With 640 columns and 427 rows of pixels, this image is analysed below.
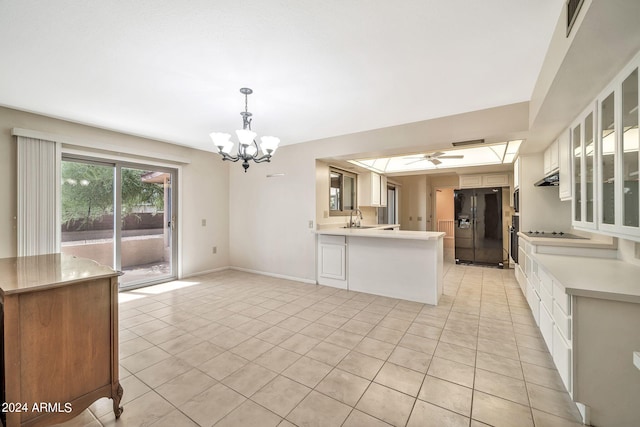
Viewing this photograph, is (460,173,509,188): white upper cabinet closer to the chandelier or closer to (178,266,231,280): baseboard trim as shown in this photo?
the chandelier

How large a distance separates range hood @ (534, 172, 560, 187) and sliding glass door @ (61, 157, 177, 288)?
5806 millimetres

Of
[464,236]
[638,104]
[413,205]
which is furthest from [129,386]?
[413,205]

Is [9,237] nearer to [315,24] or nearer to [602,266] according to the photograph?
[315,24]

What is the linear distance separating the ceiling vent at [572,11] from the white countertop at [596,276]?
58.3 inches

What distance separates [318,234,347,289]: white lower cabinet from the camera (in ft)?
14.2

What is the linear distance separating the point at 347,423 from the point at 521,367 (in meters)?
1.55

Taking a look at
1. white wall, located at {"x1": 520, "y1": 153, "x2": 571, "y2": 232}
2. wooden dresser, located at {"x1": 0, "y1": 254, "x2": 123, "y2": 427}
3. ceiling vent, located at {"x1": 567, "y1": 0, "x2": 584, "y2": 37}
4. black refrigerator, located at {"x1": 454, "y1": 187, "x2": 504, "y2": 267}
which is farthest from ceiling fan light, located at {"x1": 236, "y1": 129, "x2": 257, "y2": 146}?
black refrigerator, located at {"x1": 454, "y1": 187, "x2": 504, "y2": 267}

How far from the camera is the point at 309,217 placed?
15.3ft

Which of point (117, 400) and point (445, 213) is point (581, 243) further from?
point (445, 213)

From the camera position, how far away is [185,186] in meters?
5.02

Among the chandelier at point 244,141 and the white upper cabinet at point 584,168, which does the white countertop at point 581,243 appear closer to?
the white upper cabinet at point 584,168

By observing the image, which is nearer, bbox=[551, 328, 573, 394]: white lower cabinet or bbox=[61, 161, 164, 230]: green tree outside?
bbox=[551, 328, 573, 394]: white lower cabinet

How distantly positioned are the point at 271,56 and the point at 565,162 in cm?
312

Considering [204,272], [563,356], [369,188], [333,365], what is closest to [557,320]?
[563,356]
